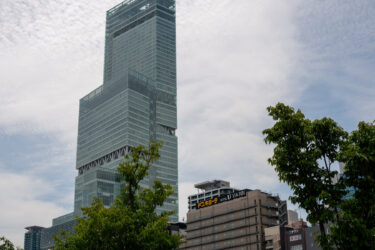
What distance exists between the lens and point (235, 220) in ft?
570

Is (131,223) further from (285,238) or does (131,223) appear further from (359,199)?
(285,238)

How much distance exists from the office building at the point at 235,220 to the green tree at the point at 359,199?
14064 centimetres

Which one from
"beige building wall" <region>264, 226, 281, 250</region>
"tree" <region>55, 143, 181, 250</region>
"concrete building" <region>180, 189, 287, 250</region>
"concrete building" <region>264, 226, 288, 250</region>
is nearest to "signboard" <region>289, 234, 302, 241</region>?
"concrete building" <region>264, 226, 288, 250</region>

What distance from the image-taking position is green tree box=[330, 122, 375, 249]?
24281mm

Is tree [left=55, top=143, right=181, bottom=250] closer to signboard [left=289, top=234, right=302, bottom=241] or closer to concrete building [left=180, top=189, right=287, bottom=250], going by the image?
signboard [left=289, top=234, right=302, bottom=241]

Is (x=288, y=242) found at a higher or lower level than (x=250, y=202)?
lower

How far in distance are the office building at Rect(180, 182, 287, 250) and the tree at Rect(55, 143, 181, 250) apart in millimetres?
133496

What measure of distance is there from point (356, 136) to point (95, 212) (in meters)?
18.3

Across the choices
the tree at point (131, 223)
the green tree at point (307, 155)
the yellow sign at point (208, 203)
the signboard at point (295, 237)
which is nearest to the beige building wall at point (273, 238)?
the signboard at point (295, 237)

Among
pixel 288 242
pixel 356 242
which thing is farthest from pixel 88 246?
pixel 288 242

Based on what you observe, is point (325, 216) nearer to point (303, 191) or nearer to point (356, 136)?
point (303, 191)

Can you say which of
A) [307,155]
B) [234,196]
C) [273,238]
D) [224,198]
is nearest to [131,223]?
[307,155]

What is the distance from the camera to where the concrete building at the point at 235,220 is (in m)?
166

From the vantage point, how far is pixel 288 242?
152375 millimetres
